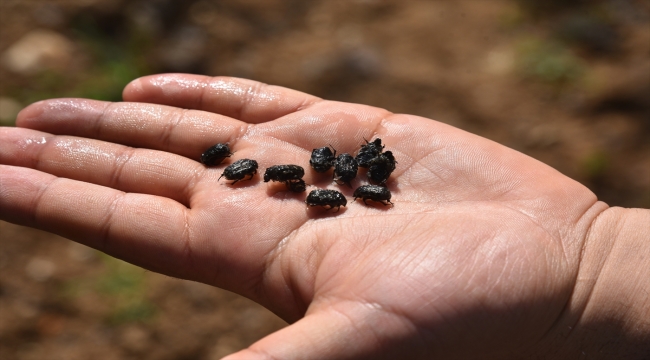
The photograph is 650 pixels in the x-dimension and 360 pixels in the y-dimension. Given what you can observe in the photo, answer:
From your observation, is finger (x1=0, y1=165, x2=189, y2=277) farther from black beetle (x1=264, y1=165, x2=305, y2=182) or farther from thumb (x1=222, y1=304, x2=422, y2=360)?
thumb (x1=222, y1=304, x2=422, y2=360)

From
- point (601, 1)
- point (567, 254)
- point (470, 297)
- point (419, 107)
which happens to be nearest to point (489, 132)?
point (419, 107)

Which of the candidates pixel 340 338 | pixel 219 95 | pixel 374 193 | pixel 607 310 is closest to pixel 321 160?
pixel 374 193

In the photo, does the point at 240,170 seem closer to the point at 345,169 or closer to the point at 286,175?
the point at 286,175

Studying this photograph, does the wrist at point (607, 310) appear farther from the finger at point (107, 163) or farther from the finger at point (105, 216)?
the finger at point (107, 163)

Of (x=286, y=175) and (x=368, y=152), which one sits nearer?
(x=286, y=175)

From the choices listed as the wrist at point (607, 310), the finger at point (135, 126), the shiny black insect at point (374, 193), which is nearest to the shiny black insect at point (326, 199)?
the shiny black insect at point (374, 193)

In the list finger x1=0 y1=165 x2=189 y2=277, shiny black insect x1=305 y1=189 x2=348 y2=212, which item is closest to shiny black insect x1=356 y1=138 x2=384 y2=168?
shiny black insect x1=305 y1=189 x2=348 y2=212

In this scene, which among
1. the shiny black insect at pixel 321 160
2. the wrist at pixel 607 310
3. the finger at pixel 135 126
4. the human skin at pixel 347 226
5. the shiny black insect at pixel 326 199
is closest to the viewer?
the human skin at pixel 347 226
